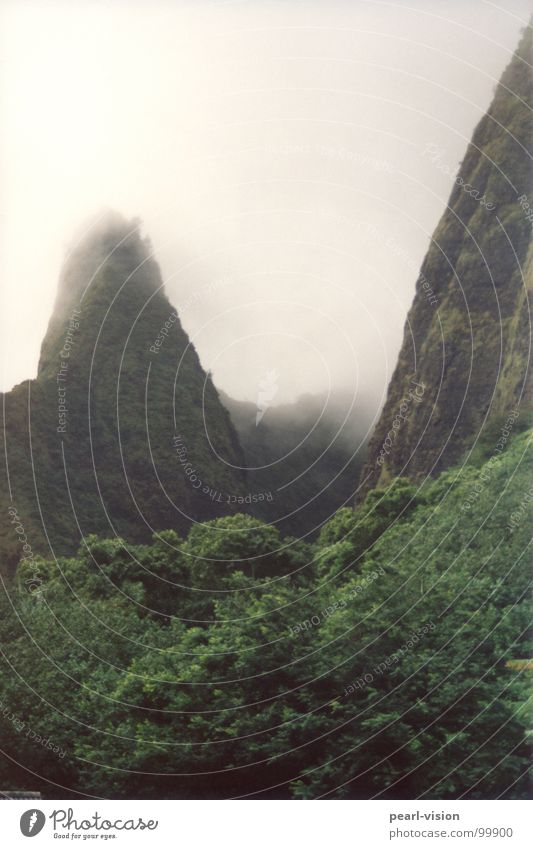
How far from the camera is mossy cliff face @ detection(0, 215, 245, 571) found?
49.8ft

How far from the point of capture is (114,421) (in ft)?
52.6

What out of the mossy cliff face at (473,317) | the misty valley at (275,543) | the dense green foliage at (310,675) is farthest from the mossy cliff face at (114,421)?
the mossy cliff face at (473,317)

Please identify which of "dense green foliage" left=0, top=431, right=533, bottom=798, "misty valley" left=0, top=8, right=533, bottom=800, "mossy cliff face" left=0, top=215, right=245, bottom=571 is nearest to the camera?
"dense green foliage" left=0, top=431, right=533, bottom=798

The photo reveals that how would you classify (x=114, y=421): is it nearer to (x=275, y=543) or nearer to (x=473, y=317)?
(x=275, y=543)

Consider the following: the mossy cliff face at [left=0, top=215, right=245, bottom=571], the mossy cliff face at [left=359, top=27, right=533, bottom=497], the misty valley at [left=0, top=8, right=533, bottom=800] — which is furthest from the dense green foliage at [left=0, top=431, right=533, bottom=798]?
the mossy cliff face at [left=0, top=215, right=245, bottom=571]

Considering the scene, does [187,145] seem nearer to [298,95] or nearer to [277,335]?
[298,95]

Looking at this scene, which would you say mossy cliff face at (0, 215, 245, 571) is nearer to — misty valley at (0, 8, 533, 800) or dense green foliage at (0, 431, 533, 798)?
misty valley at (0, 8, 533, 800)

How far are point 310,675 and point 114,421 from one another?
18.8 ft

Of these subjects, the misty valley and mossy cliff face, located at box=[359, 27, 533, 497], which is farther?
mossy cliff face, located at box=[359, 27, 533, 497]

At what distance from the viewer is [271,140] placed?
1428 centimetres

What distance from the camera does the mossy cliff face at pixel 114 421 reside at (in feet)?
49.8

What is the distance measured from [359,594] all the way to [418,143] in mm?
6968

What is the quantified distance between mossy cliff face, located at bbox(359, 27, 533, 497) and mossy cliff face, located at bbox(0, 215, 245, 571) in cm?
300

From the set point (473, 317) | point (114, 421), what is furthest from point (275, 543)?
point (473, 317)
